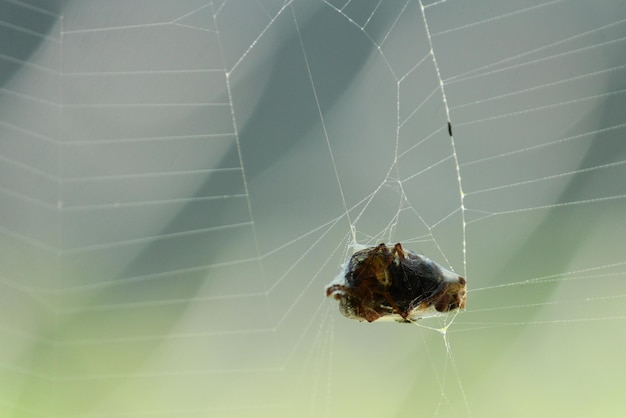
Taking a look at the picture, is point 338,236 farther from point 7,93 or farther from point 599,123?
point 7,93

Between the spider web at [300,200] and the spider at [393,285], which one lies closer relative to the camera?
the spider at [393,285]

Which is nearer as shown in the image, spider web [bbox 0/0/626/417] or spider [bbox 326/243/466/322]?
spider [bbox 326/243/466/322]

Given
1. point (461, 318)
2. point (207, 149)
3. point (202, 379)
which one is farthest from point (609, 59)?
point (202, 379)

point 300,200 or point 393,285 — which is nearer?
point 393,285
